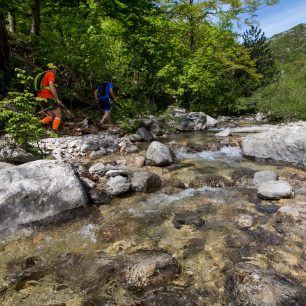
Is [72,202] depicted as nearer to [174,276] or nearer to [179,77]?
[174,276]

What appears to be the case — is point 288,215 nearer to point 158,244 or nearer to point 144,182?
point 158,244

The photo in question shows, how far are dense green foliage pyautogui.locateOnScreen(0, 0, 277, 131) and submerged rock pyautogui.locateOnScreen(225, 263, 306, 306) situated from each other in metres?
9.38

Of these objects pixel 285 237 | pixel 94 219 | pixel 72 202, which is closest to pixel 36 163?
pixel 72 202

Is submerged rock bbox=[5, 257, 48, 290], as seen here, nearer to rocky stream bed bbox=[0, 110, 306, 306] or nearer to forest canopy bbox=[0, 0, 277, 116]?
rocky stream bed bbox=[0, 110, 306, 306]

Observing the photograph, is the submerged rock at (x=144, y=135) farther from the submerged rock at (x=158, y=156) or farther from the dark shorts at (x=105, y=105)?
the submerged rock at (x=158, y=156)

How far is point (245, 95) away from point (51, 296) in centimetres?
2379

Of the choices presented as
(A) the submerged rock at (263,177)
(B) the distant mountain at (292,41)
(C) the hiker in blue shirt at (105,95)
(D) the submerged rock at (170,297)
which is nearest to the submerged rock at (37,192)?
(D) the submerged rock at (170,297)

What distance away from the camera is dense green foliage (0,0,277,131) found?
10742mm

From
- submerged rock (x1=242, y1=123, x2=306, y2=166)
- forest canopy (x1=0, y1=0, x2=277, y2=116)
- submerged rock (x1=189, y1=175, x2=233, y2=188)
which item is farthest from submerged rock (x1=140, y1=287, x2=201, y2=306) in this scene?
forest canopy (x1=0, y1=0, x2=277, y2=116)

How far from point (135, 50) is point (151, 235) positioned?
12246mm

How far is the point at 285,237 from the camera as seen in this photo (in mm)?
3896

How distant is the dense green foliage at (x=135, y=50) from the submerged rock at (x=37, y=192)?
629cm

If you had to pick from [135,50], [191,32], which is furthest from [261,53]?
[135,50]

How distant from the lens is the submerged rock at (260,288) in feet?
8.84
